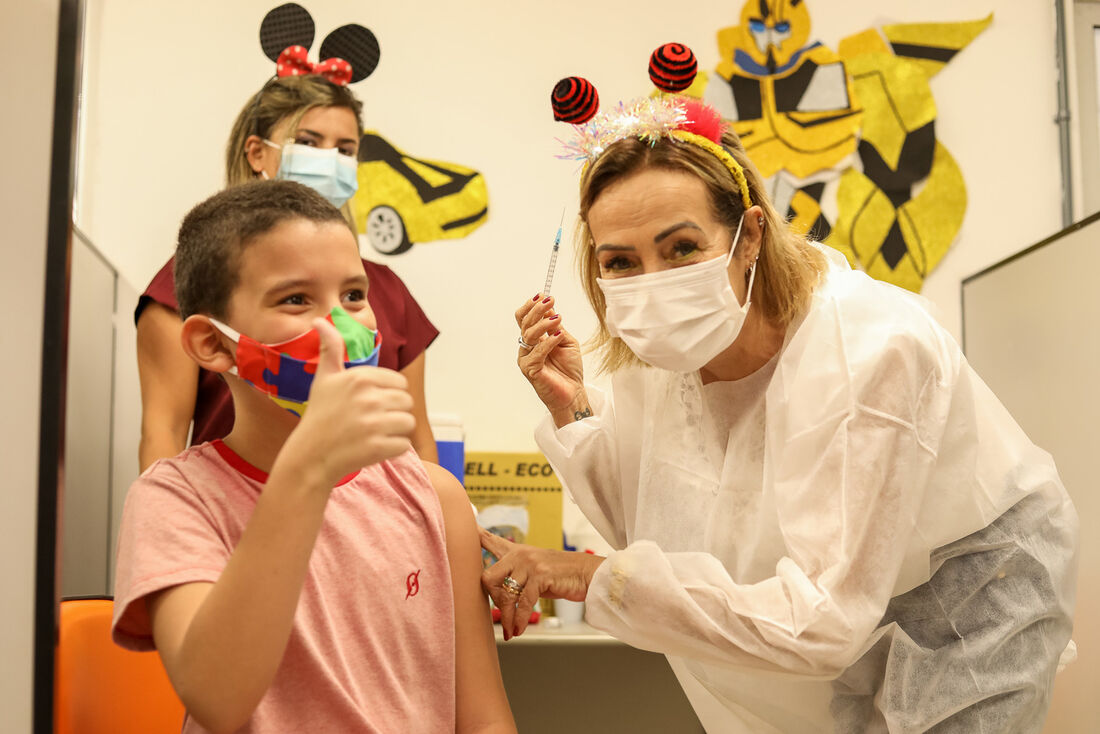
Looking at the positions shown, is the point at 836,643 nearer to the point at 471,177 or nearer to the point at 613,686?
the point at 613,686

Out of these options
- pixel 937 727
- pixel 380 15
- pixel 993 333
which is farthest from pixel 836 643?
pixel 380 15

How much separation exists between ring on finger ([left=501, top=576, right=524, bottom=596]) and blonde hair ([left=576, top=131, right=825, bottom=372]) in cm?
60

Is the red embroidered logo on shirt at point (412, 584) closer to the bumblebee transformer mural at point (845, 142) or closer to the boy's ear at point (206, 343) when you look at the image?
the boy's ear at point (206, 343)

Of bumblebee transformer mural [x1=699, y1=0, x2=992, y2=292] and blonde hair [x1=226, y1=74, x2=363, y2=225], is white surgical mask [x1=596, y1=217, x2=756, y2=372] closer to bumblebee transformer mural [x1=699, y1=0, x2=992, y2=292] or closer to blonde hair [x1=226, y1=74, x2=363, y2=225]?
blonde hair [x1=226, y1=74, x2=363, y2=225]

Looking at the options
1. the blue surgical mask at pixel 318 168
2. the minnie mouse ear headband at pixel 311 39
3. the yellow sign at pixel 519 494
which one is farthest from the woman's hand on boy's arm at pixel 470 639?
the minnie mouse ear headband at pixel 311 39

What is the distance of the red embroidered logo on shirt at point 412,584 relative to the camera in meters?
1.11

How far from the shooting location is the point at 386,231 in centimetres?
266

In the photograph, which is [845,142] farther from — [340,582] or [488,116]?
[340,582]

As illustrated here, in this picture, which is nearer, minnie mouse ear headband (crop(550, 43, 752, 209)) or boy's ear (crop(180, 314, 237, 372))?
boy's ear (crop(180, 314, 237, 372))

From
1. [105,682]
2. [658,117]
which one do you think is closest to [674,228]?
[658,117]

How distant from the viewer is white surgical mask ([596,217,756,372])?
4.65 ft

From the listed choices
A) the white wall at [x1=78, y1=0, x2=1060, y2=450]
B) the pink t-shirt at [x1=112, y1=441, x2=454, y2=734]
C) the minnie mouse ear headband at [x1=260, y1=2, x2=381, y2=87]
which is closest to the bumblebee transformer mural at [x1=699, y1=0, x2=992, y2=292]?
the white wall at [x1=78, y1=0, x2=1060, y2=450]

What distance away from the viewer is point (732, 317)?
1.45 metres

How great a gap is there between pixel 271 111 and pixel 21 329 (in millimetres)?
1383
